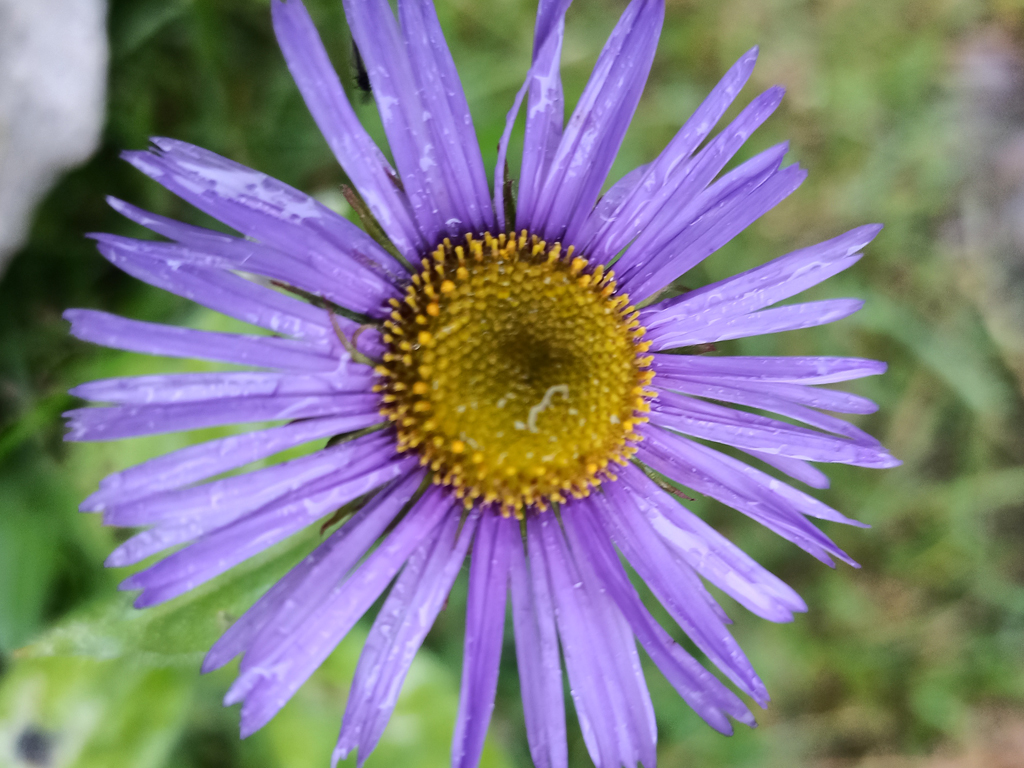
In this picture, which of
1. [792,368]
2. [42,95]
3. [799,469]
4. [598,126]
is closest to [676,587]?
[799,469]

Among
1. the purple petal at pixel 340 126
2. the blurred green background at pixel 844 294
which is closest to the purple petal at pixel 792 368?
the purple petal at pixel 340 126

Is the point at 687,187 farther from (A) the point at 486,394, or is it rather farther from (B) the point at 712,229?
(A) the point at 486,394

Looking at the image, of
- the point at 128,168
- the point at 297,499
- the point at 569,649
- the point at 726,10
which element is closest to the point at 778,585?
the point at 569,649

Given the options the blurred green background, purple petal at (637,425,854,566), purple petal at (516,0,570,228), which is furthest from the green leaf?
purple petal at (516,0,570,228)

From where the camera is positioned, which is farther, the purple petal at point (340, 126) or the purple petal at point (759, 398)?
the purple petal at point (759, 398)

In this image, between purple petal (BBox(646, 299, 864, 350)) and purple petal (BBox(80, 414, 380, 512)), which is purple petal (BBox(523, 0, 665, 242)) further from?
purple petal (BBox(80, 414, 380, 512))

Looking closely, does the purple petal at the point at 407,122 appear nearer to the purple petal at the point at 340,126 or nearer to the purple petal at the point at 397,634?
the purple petal at the point at 340,126

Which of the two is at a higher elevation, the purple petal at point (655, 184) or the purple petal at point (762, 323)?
the purple petal at point (655, 184)
